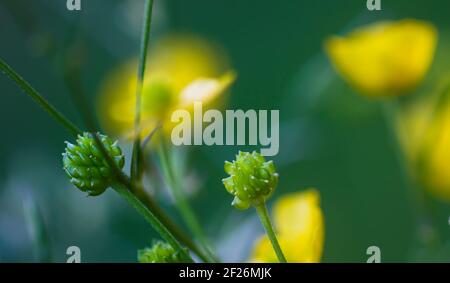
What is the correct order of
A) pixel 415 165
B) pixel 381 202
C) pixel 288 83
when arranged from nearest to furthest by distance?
pixel 415 165
pixel 381 202
pixel 288 83

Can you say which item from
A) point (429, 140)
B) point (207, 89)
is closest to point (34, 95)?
point (207, 89)

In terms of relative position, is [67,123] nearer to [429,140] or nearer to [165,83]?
[429,140]

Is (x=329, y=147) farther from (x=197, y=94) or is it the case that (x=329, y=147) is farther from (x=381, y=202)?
(x=197, y=94)

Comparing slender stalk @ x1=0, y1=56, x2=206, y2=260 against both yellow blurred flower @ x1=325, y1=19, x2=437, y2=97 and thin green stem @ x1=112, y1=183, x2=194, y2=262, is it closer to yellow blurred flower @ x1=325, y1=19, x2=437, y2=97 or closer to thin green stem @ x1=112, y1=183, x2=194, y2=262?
thin green stem @ x1=112, y1=183, x2=194, y2=262

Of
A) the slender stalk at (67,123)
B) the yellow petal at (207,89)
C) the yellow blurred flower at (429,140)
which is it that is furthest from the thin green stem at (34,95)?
the yellow blurred flower at (429,140)

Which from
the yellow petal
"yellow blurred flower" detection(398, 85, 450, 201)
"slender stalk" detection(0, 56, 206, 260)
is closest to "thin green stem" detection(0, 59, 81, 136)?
"slender stalk" detection(0, 56, 206, 260)
